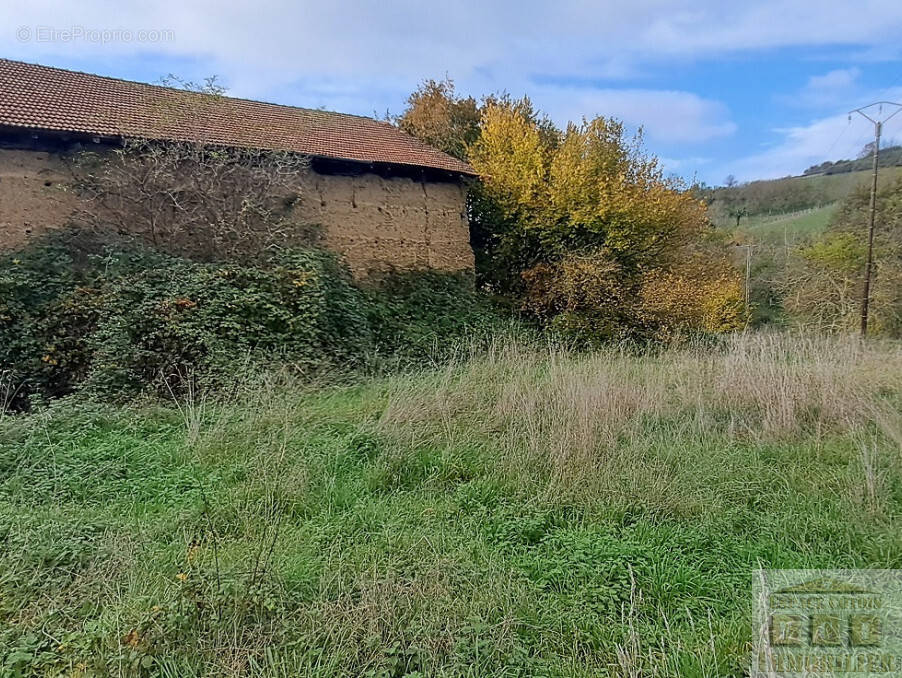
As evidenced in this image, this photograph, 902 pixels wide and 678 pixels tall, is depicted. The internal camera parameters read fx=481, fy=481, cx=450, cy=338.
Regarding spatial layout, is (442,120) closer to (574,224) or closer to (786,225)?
(574,224)

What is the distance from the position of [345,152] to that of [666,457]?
30.6ft

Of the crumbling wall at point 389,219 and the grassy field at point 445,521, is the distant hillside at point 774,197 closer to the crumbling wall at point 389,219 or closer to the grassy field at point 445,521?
the crumbling wall at point 389,219

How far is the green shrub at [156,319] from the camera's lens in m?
6.44

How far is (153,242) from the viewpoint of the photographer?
876 cm

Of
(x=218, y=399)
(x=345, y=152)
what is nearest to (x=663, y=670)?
(x=218, y=399)

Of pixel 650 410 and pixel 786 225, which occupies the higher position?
pixel 786 225

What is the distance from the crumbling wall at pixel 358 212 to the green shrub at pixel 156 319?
0.60 m

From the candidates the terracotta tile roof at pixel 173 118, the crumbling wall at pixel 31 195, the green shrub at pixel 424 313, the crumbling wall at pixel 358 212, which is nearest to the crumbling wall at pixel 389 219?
the crumbling wall at pixel 358 212

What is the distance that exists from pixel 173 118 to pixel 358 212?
382 centimetres

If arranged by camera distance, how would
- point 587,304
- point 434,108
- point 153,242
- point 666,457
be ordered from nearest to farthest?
point 666,457 < point 153,242 < point 587,304 < point 434,108

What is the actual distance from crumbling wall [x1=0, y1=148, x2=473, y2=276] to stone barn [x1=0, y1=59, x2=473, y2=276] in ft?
0.06

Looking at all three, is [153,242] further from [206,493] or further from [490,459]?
[490,459]
